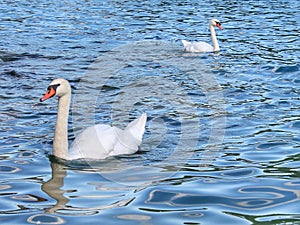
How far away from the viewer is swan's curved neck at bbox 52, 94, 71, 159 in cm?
1015

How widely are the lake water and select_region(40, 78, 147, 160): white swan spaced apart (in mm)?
173

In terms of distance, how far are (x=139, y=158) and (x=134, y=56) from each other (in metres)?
8.35

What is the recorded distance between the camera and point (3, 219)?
758cm

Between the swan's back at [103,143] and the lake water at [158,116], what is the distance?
0.17 meters

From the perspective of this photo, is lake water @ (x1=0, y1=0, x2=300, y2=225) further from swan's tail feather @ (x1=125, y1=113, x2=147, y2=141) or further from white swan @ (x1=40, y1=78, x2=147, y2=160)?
swan's tail feather @ (x1=125, y1=113, x2=147, y2=141)

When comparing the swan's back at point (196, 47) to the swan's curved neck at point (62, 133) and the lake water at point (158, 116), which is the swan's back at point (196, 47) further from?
the swan's curved neck at point (62, 133)

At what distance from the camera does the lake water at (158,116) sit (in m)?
8.06

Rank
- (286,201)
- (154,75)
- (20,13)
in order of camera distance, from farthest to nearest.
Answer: (20,13) < (154,75) < (286,201)

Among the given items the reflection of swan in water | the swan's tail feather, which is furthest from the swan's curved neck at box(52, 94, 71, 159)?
the swan's tail feather

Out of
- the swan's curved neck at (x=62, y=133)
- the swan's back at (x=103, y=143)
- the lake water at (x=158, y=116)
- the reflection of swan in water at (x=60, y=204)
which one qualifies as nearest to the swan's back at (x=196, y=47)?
the lake water at (x=158, y=116)

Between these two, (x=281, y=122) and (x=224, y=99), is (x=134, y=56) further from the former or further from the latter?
(x=281, y=122)

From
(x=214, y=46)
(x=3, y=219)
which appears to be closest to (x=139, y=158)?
(x=3, y=219)

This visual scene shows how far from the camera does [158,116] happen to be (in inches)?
501

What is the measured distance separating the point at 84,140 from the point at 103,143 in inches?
10.6
